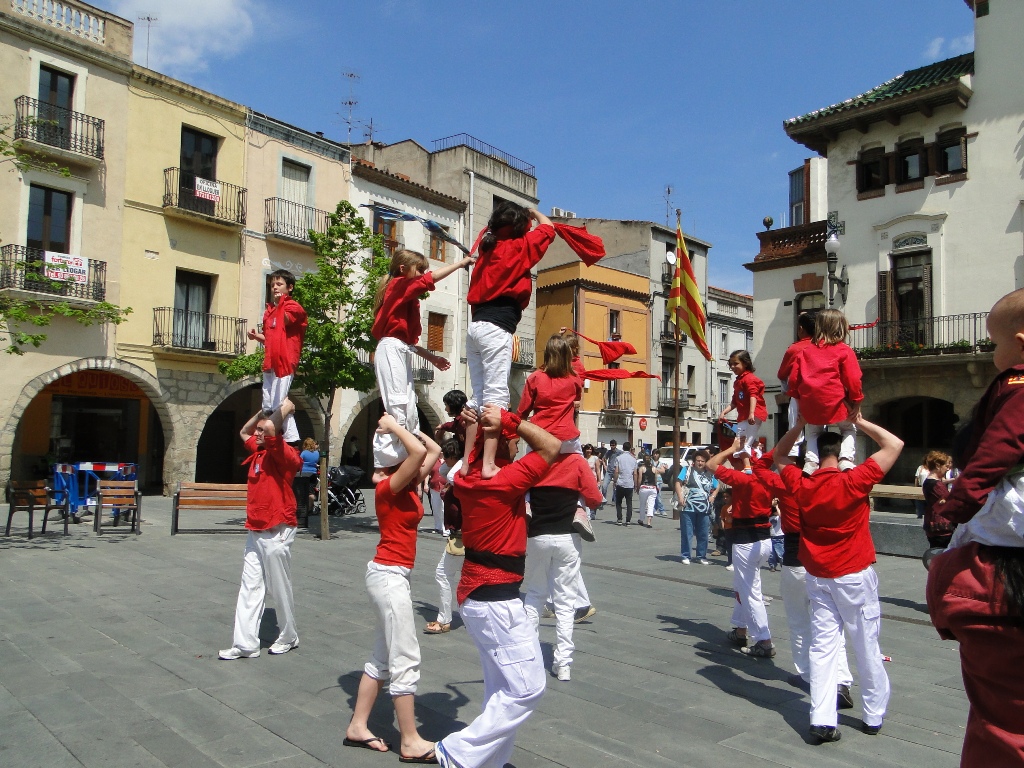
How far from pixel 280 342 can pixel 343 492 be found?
1298 cm

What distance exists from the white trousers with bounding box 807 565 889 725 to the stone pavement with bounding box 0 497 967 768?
24 cm

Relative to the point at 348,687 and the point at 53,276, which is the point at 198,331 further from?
the point at 348,687

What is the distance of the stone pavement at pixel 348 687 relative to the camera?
14.5ft

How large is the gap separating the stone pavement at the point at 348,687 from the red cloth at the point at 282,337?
7.50 feet

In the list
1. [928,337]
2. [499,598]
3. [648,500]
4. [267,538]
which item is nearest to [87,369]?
[648,500]

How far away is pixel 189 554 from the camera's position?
11.8 m

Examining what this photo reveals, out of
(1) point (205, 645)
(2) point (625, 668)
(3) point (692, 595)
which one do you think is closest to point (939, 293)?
(3) point (692, 595)

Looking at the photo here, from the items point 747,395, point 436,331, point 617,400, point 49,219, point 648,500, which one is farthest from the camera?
point 617,400

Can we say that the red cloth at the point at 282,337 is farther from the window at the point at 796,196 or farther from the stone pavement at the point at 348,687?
the window at the point at 796,196

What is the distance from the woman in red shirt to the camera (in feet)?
14.1

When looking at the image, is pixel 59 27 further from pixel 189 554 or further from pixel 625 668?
pixel 625 668

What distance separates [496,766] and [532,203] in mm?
34606

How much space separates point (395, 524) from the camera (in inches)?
183

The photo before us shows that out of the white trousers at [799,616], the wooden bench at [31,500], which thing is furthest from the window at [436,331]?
the white trousers at [799,616]
